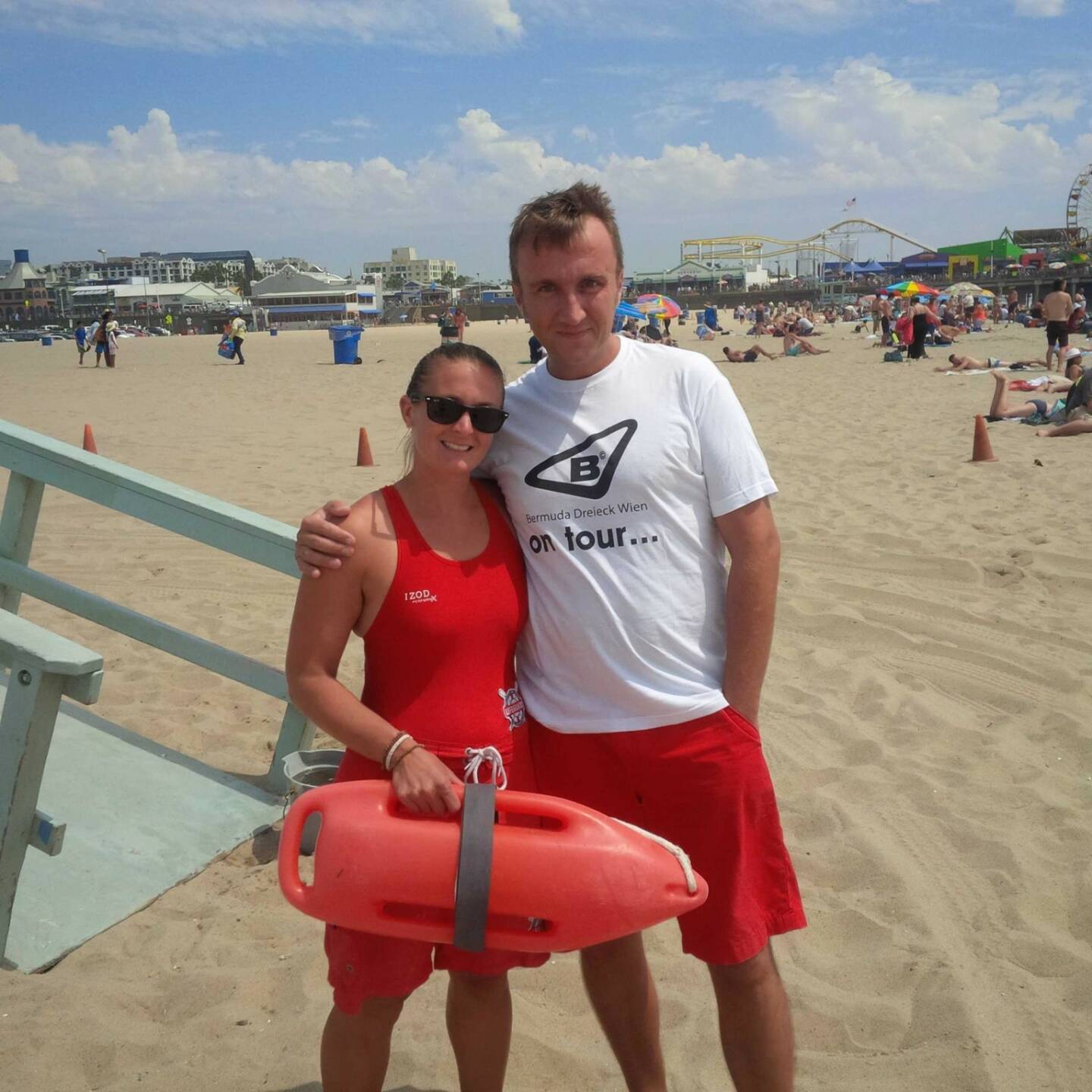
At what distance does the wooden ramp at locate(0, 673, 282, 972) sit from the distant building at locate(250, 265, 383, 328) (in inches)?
3954

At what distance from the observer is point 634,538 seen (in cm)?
184

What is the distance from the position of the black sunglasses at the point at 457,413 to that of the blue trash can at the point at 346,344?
25.8 meters

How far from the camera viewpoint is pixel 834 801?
135 inches

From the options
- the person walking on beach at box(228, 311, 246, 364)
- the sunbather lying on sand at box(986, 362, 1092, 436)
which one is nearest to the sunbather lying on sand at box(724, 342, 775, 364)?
the sunbather lying on sand at box(986, 362, 1092, 436)

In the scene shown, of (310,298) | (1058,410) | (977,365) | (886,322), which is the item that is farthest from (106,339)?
(310,298)

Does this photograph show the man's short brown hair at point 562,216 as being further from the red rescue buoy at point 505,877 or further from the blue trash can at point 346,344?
the blue trash can at point 346,344

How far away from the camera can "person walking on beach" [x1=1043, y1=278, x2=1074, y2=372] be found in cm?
1703

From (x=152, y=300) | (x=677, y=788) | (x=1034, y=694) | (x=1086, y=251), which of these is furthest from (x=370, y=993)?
(x=152, y=300)

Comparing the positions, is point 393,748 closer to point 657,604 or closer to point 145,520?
point 657,604

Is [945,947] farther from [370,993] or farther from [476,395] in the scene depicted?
[476,395]

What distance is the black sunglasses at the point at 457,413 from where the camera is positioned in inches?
72.7

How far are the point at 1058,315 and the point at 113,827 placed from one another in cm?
1828

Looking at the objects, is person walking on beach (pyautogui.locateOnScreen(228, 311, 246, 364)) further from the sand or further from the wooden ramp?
the wooden ramp

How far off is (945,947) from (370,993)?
171cm
